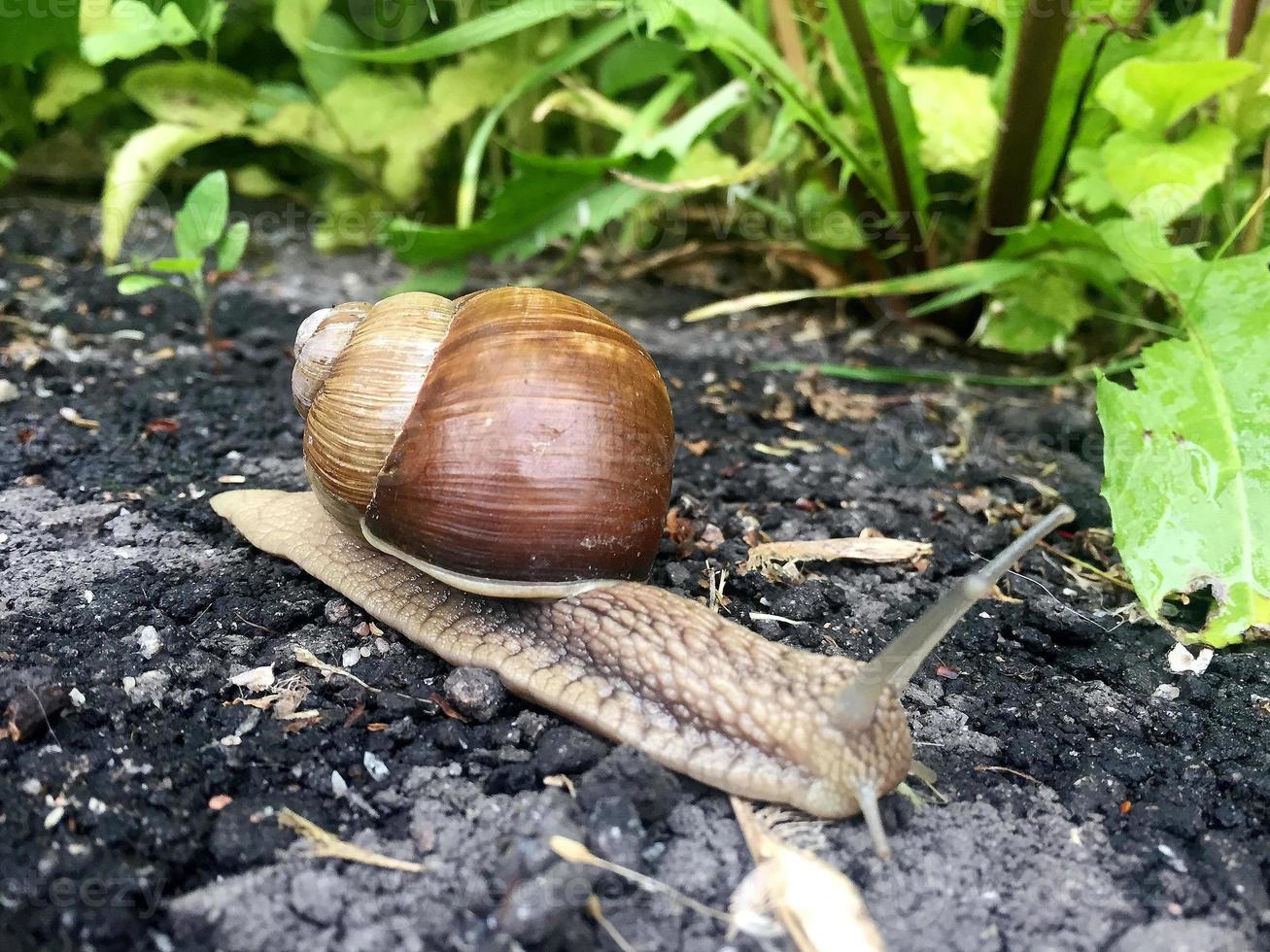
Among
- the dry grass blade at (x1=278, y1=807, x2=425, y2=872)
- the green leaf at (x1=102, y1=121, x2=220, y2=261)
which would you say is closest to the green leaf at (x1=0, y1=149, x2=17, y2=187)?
the green leaf at (x1=102, y1=121, x2=220, y2=261)

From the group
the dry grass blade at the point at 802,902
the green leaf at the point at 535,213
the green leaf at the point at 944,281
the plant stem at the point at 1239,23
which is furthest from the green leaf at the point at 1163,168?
the dry grass blade at the point at 802,902

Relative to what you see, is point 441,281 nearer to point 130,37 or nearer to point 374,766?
point 130,37

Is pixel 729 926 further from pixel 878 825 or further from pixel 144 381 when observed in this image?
pixel 144 381

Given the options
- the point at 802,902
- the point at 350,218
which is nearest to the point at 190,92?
the point at 350,218

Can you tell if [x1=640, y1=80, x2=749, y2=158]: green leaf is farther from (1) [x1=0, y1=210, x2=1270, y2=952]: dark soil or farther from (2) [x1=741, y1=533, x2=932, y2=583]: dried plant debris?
(2) [x1=741, y1=533, x2=932, y2=583]: dried plant debris

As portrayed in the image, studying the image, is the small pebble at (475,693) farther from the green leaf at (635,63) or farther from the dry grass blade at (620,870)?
the green leaf at (635,63)

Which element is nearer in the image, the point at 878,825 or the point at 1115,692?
the point at 878,825

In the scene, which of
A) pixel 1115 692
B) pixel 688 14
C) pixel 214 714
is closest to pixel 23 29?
pixel 688 14
